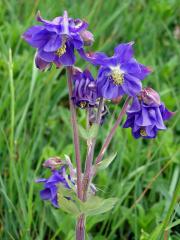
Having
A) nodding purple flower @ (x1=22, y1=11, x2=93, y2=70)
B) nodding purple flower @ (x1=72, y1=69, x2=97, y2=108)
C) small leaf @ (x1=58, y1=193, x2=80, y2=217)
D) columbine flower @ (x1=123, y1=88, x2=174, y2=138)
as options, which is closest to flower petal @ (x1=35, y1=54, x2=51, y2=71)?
nodding purple flower @ (x1=22, y1=11, x2=93, y2=70)

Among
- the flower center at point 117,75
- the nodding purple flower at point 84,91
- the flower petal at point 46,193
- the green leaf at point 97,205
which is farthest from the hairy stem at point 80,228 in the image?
the flower center at point 117,75

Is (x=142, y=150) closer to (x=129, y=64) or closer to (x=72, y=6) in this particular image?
(x=129, y=64)

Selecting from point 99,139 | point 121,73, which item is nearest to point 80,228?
point 121,73

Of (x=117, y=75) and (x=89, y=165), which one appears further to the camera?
(x=89, y=165)

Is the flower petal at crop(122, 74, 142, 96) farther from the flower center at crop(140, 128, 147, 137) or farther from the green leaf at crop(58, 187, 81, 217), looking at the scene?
the green leaf at crop(58, 187, 81, 217)

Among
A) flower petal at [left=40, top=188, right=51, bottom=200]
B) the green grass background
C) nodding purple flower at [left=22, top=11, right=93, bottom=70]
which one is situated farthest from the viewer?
the green grass background

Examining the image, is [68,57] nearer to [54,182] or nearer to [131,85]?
[131,85]

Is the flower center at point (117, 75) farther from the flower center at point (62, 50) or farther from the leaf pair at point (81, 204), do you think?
the leaf pair at point (81, 204)
